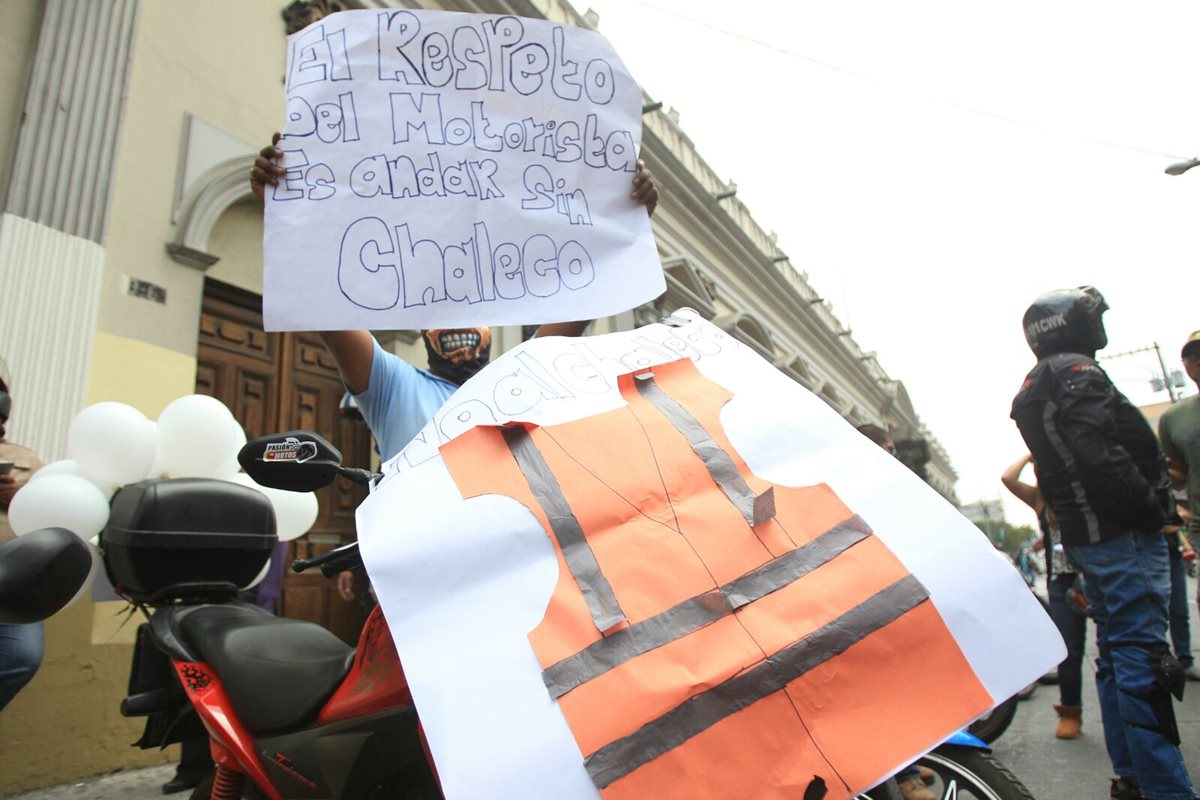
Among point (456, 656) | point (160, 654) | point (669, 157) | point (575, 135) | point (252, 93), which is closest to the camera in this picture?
point (456, 656)

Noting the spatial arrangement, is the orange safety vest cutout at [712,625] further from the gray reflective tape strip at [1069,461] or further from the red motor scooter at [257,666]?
the gray reflective tape strip at [1069,461]

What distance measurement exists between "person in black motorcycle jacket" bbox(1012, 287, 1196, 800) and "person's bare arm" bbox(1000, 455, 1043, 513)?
1.03 metres

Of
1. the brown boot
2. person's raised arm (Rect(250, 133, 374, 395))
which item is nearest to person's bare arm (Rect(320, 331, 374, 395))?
person's raised arm (Rect(250, 133, 374, 395))

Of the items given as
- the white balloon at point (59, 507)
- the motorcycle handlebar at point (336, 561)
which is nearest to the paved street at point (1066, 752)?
the motorcycle handlebar at point (336, 561)

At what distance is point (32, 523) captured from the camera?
2.11m

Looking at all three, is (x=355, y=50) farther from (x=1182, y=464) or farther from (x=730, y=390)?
(x=1182, y=464)

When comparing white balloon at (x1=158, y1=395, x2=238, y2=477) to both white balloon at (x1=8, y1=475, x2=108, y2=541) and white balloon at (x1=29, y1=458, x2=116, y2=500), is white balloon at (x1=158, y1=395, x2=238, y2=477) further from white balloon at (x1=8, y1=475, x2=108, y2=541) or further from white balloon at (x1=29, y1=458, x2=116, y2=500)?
white balloon at (x1=8, y1=475, x2=108, y2=541)

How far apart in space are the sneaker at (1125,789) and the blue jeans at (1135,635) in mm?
24

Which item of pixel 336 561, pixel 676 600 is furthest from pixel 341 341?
pixel 676 600

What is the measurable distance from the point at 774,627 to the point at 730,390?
0.46 meters

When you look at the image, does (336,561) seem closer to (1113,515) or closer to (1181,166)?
(1113,515)

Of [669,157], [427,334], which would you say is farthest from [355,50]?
[669,157]

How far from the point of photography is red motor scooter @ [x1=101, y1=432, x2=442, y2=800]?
1.18 m

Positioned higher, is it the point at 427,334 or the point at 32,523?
the point at 427,334
